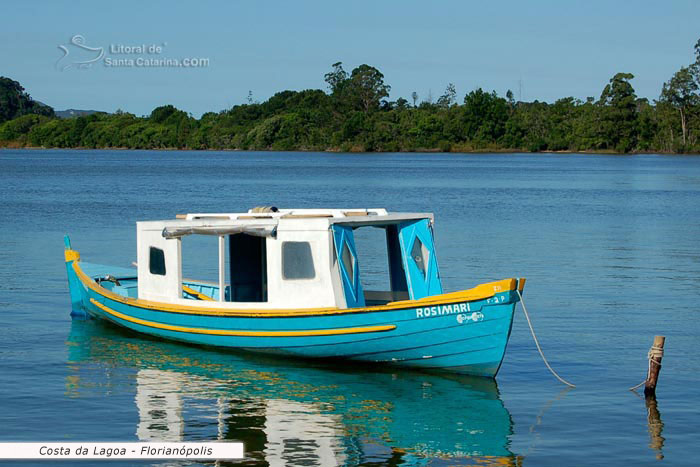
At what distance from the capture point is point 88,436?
51.7 ft

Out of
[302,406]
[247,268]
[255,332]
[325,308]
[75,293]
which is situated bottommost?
[302,406]

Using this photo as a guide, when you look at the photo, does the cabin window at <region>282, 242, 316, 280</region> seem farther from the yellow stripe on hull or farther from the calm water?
the calm water

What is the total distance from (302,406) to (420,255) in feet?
14.7

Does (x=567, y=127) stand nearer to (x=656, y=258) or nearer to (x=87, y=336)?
(x=656, y=258)

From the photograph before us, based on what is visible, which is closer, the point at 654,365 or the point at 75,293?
the point at 654,365

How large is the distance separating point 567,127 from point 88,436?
175m

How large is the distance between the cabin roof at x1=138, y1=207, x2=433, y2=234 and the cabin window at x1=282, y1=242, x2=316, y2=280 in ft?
1.15

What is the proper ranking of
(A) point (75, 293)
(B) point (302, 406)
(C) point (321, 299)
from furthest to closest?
(A) point (75, 293) < (C) point (321, 299) < (B) point (302, 406)

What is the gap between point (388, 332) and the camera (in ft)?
60.7

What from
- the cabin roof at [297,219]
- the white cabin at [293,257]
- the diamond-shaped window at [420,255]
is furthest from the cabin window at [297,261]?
the diamond-shaped window at [420,255]

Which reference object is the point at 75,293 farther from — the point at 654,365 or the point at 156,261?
the point at 654,365

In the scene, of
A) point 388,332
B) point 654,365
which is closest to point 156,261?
point 388,332

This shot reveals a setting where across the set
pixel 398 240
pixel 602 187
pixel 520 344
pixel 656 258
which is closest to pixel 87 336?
pixel 398 240

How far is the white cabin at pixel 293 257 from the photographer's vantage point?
19.3m
